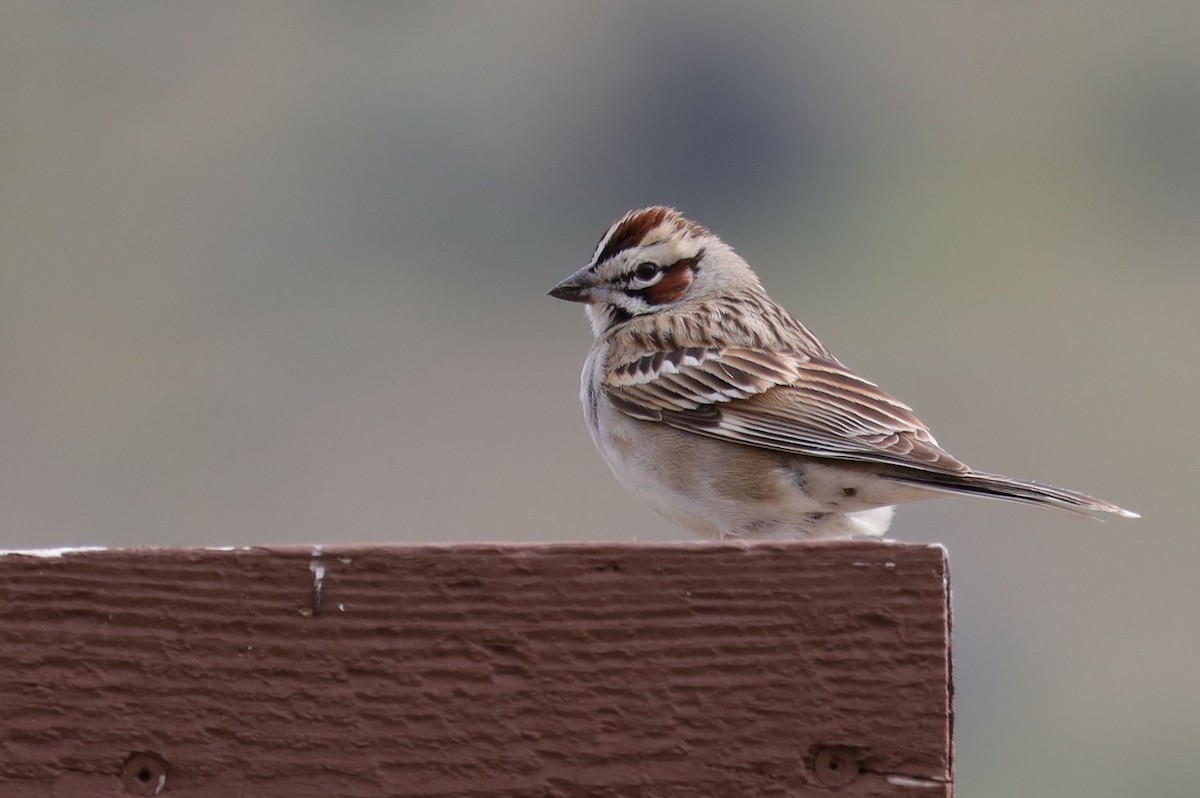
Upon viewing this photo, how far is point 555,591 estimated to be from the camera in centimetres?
262

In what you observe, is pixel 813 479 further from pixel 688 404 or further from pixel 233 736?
pixel 233 736

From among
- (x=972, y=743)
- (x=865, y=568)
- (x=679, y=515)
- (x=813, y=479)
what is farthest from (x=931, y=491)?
(x=972, y=743)

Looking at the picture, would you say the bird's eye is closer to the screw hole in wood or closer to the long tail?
the long tail

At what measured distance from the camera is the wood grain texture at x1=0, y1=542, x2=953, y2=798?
102 inches

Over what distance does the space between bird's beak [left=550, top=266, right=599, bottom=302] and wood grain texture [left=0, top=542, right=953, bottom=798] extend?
353 centimetres

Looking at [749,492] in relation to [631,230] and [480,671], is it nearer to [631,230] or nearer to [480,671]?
[631,230]

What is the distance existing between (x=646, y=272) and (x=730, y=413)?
0.93 m

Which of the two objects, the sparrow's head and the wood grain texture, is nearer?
the wood grain texture

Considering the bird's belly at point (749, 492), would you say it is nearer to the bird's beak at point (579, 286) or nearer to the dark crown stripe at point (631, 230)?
the bird's beak at point (579, 286)

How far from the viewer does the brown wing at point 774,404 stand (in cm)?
525

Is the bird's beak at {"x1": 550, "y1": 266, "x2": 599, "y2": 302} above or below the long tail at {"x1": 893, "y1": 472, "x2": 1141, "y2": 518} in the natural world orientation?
above

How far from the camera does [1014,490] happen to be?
4.62m

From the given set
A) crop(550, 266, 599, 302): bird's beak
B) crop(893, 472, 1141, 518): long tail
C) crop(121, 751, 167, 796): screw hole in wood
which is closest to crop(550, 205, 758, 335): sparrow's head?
crop(550, 266, 599, 302): bird's beak

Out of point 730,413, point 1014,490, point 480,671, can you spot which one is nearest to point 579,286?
point 730,413
